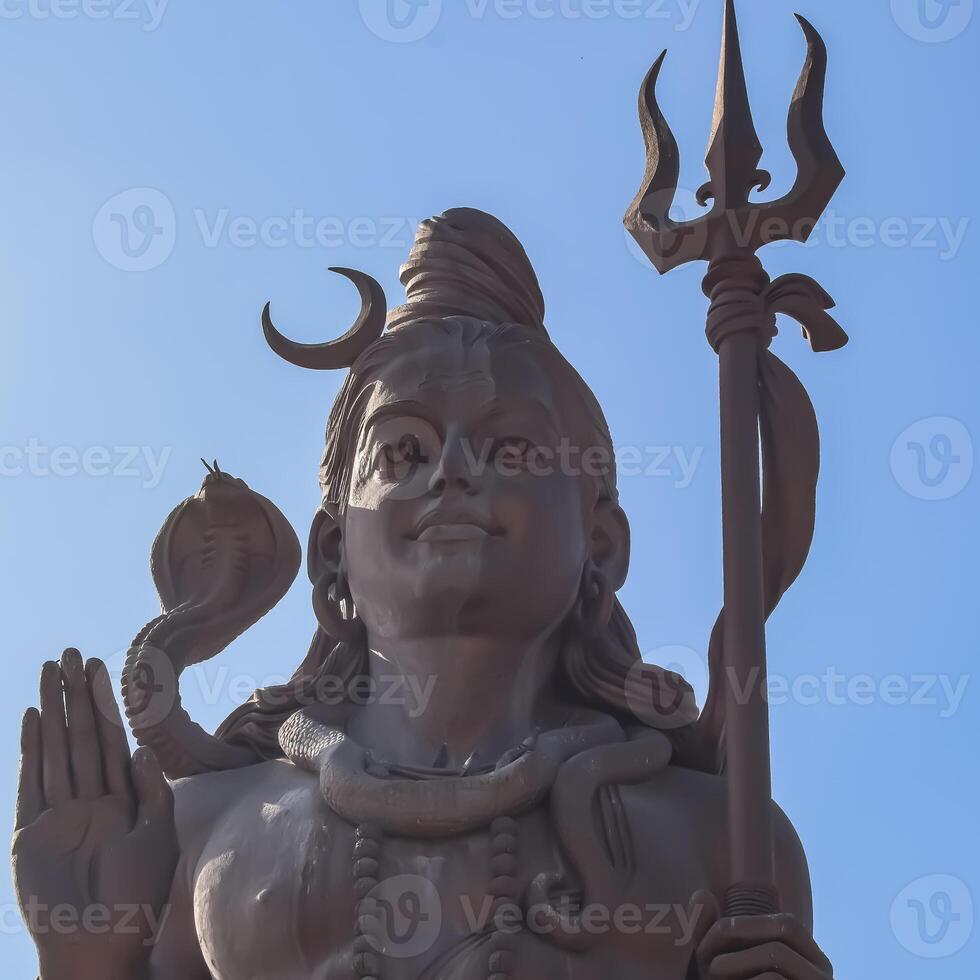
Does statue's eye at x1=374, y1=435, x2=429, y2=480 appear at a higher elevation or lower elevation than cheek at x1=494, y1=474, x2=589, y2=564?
higher

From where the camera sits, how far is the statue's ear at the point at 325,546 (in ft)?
37.1

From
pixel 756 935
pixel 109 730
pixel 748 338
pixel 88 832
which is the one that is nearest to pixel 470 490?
pixel 748 338

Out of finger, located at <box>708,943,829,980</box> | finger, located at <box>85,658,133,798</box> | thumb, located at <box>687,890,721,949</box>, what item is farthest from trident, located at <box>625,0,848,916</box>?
finger, located at <box>85,658,133,798</box>

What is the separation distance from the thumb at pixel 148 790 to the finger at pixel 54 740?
0.26 m

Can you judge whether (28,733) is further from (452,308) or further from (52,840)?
(452,308)

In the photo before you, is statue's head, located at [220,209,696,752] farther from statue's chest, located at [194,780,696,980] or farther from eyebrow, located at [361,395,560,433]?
statue's chest, located at [194,780,696,980]

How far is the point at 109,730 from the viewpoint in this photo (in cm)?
1027

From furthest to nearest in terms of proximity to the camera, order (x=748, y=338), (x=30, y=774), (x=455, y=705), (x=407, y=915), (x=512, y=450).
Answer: (x=512, y=450), (x=455, y=705), (x=30, y=774), (x=748, y=338), (x=407, y=915)

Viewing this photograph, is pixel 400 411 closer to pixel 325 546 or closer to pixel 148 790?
pixel 325 546

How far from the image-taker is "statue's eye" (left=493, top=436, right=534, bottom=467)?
35.3 feet

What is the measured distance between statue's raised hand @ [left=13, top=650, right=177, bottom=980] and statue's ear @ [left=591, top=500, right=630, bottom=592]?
6.96 ft

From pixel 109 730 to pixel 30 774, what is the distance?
347mm

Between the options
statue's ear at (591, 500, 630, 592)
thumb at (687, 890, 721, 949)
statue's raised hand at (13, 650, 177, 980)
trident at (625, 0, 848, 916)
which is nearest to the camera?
thumb at (687, 890, 721, 949)

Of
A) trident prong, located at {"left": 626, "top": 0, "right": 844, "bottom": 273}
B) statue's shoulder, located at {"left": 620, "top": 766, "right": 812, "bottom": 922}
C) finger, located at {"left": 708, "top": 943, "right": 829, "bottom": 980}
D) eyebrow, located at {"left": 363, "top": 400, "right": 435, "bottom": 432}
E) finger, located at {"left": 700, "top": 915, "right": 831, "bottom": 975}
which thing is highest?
trident prong, located at {"left": 626, "top": 0, "right": 844, "bottom": 273}
